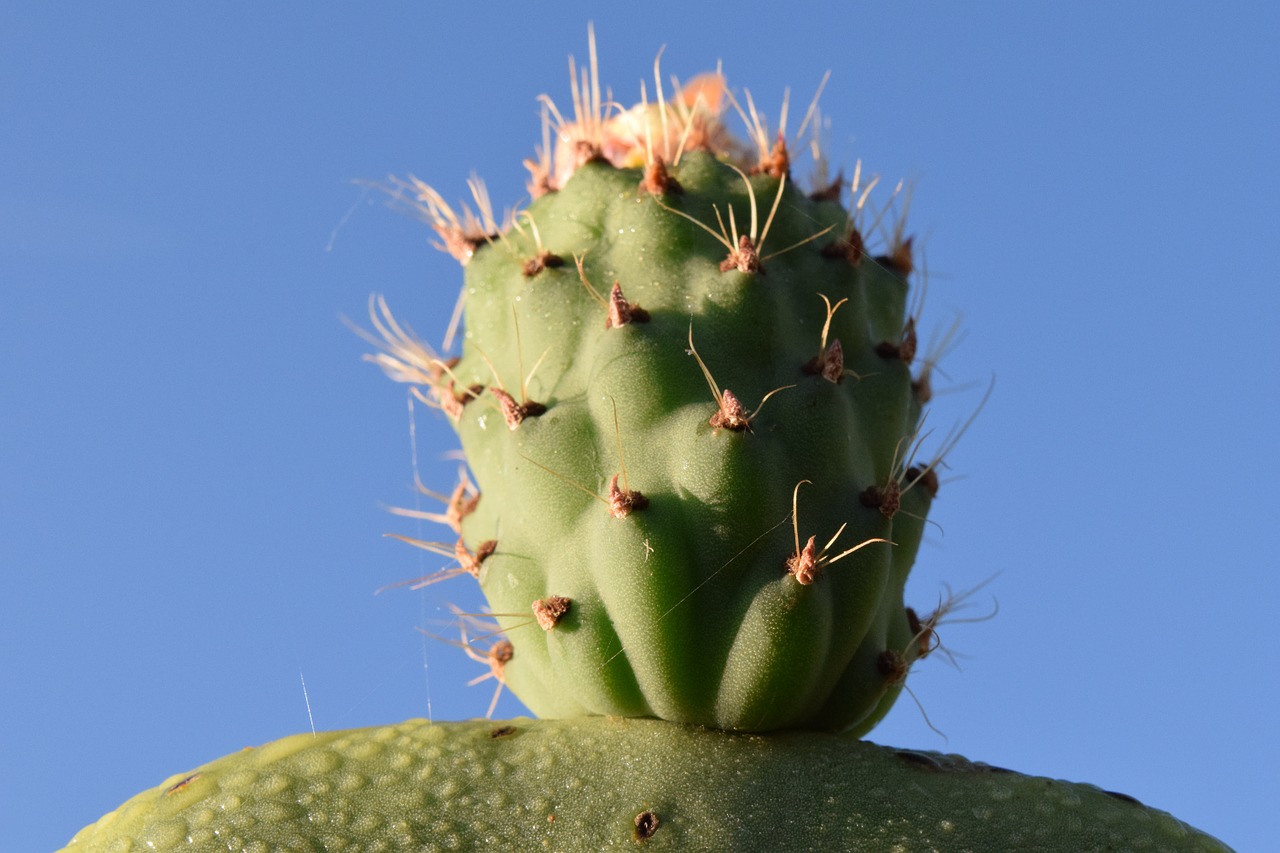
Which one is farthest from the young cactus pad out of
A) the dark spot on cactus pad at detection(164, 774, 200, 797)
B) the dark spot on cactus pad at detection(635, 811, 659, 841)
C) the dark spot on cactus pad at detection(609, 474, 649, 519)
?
the dark spot on cactus pad at detection(164, 774, 200, 797)

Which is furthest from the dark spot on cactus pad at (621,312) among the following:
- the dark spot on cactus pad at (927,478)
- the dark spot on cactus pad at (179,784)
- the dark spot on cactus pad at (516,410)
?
the dark spot on cactus pad at (179,784)

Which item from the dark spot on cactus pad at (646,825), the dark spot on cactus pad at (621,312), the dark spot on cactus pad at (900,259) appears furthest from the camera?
the dark spot on cactus pad at (900,259)

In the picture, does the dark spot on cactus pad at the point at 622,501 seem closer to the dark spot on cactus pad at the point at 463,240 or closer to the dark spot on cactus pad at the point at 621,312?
the dark spot on cactus pad at the point at 621,312

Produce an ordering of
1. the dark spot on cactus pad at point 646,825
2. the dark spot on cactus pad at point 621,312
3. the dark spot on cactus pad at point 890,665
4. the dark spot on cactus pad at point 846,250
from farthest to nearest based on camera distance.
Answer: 1. the dark spot on cactus pad at point 846,250
2. the dark spot on cactus pad at point 890,665
3. the dark spot on cactus pad at point 621,312
4. the dark spot on cactus pad at point 646,825

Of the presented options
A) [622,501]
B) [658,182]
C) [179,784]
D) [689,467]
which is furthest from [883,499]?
[179,784]

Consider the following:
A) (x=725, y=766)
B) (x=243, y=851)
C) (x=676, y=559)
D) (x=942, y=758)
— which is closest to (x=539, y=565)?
(x=676, y=559)
